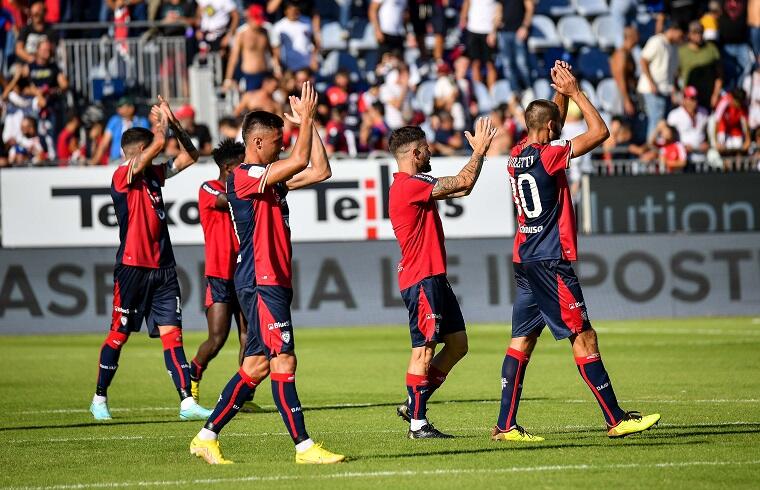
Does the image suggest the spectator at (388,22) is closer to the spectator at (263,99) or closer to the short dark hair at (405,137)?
the spectator at (263,99)

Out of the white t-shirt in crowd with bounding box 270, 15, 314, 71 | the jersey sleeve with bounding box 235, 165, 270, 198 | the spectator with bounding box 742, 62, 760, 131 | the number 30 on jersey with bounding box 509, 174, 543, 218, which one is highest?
the white t-shirt in crowd with bounding box 270, 15, 314, 71

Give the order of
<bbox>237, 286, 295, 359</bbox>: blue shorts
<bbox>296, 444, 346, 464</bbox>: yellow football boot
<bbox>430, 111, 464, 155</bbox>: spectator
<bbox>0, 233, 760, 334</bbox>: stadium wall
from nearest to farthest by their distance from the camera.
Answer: <bbox>296, 444, 346, 464</bbox>: yellow football boot < <bbox>237, 286, 295, 359</bbox>: blue shorts < <bbox>0, 233, 760, 334</bbox>: stadium wall < <bbox>430, 111, 464, 155</bbox>: spectator

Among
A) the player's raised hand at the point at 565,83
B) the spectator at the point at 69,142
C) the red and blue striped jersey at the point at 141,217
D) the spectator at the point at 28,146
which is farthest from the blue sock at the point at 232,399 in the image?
the spectator at the point at 69,142

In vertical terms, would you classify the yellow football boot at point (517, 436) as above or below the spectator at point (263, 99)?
below

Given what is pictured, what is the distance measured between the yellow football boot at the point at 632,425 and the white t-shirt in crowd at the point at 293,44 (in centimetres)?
1792

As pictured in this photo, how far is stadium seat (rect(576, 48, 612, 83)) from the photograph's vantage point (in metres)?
28.0

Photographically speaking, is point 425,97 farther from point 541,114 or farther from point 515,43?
point 541,114

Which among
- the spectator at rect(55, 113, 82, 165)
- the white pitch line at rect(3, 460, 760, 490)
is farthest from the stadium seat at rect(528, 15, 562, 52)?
the white pitch line at rect(3, 460, 760, 490)

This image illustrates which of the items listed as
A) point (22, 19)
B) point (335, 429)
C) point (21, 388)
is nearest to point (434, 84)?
point (22, 19)

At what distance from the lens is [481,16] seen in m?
26.9

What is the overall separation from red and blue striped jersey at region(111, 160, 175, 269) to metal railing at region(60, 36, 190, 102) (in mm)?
13270

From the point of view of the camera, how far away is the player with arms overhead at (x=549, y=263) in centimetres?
964

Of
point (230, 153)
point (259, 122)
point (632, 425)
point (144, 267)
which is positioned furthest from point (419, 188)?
point (144, 267)

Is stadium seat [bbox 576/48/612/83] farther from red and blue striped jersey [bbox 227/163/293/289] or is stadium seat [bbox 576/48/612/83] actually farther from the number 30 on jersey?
red and blue striped jersey [bbox 227/163/293/289]
